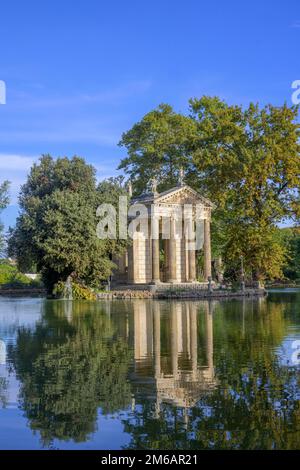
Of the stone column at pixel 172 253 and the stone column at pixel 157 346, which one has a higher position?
the stone column at pixel 172 253

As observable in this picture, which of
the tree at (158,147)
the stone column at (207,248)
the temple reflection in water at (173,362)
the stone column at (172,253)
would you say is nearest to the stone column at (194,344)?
the temple reflection in water at (173,362)

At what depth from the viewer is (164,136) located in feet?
215

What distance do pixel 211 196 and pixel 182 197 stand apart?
2.80 meters

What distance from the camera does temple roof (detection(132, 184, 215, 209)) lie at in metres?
55.5

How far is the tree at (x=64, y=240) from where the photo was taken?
4462 centimetres

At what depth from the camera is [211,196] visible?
56438mm

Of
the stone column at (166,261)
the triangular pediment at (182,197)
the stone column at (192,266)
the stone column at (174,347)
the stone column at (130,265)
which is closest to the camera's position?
the stone column at (174,347)

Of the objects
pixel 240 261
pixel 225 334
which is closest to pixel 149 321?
pixel 225 334

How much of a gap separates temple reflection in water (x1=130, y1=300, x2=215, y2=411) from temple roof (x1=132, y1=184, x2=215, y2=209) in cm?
3339

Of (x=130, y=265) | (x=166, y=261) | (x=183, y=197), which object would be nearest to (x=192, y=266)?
(x=166, y=261)

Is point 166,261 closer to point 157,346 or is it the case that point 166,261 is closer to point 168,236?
point 168,236

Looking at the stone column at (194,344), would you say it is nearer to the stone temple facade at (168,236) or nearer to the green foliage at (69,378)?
the green foliage at (69,378)
